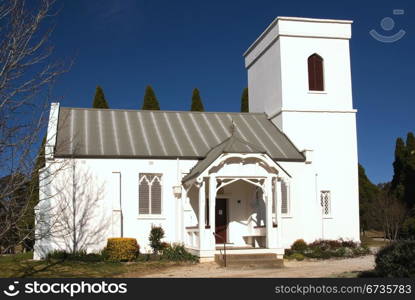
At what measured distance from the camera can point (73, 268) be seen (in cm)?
2117

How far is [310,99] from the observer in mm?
30953

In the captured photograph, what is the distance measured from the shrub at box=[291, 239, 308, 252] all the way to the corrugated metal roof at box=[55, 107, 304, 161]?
14.2 feet

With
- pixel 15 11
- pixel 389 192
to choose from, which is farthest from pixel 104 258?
pixel 389 192

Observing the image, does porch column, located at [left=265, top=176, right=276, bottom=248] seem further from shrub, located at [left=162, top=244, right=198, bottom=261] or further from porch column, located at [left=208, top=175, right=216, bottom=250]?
shrub, located at [left=162, top=244, right=198, bottom=261]

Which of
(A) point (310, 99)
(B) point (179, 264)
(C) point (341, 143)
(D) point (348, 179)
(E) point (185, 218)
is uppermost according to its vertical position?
(A) point (310, 99)

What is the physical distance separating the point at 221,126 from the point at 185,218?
22.0ft

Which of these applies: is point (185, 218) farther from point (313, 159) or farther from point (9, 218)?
point (9, 218)

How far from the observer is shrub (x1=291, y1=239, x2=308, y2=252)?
26.9m

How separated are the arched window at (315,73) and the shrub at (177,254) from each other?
1298cm

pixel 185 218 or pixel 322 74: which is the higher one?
pixel 322 74

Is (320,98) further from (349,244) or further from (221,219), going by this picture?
(221,219)

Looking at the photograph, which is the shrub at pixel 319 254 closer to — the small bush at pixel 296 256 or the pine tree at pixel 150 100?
the small bush at pixel 296 256

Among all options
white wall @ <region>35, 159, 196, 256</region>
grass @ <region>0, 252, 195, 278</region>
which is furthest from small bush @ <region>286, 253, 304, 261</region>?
grass @ <region>0, 252, 195, 278</region>

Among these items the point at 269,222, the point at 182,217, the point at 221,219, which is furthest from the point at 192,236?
the point at 269,222
